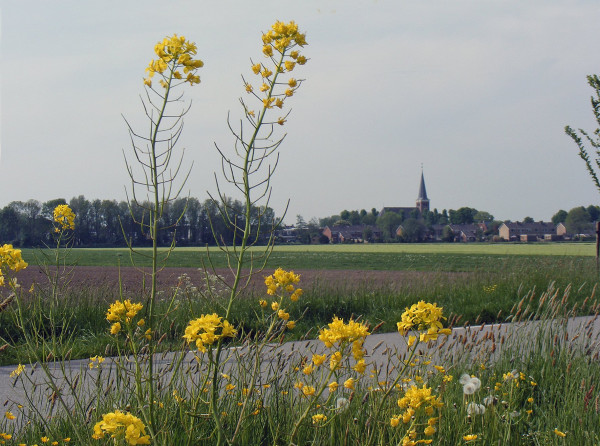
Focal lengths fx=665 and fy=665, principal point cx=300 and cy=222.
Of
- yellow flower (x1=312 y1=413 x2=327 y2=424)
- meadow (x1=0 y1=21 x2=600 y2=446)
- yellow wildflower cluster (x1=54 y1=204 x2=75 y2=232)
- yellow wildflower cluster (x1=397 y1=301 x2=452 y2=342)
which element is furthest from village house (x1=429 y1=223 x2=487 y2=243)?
yellow wildflower cluster (x1=397 y1=301 x2=452 y2=342)

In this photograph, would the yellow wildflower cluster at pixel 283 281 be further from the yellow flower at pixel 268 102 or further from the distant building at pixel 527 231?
the distant building at pixel 527 231

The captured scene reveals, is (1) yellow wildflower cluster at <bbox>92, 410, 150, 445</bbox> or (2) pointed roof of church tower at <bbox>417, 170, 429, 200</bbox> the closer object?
(1) yellow wildflower cluster at <bbox>92, 410, 150, 445</bbox>

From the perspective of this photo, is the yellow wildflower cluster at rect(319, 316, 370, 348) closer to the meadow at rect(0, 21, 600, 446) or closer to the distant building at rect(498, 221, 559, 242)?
the meadow at rect(0, 21, 600, 446)

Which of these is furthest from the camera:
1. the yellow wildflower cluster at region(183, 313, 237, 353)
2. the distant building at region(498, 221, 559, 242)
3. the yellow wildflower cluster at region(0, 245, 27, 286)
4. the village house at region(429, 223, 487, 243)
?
the distant building at region(498, 221, 559, 242)

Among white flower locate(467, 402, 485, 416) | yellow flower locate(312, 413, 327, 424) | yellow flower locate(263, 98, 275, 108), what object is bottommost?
white flower locate(467, 402, 485, 416)

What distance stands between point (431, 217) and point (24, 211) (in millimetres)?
130388

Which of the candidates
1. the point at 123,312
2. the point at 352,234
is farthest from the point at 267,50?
the point at 352,234

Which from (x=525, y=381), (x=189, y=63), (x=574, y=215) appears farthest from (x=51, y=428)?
(x=574, y=215)

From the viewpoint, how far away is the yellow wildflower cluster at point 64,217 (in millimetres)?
6398

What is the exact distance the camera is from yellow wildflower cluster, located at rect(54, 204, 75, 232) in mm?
6398

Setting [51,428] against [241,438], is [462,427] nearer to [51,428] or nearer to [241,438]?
[241,438]

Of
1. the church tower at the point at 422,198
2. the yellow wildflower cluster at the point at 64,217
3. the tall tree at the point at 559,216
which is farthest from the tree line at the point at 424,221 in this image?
the yellow wildflower cluster at the point at 64,217

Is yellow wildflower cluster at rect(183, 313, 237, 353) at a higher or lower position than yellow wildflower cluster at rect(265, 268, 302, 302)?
lower

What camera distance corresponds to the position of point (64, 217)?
21.2 ft
